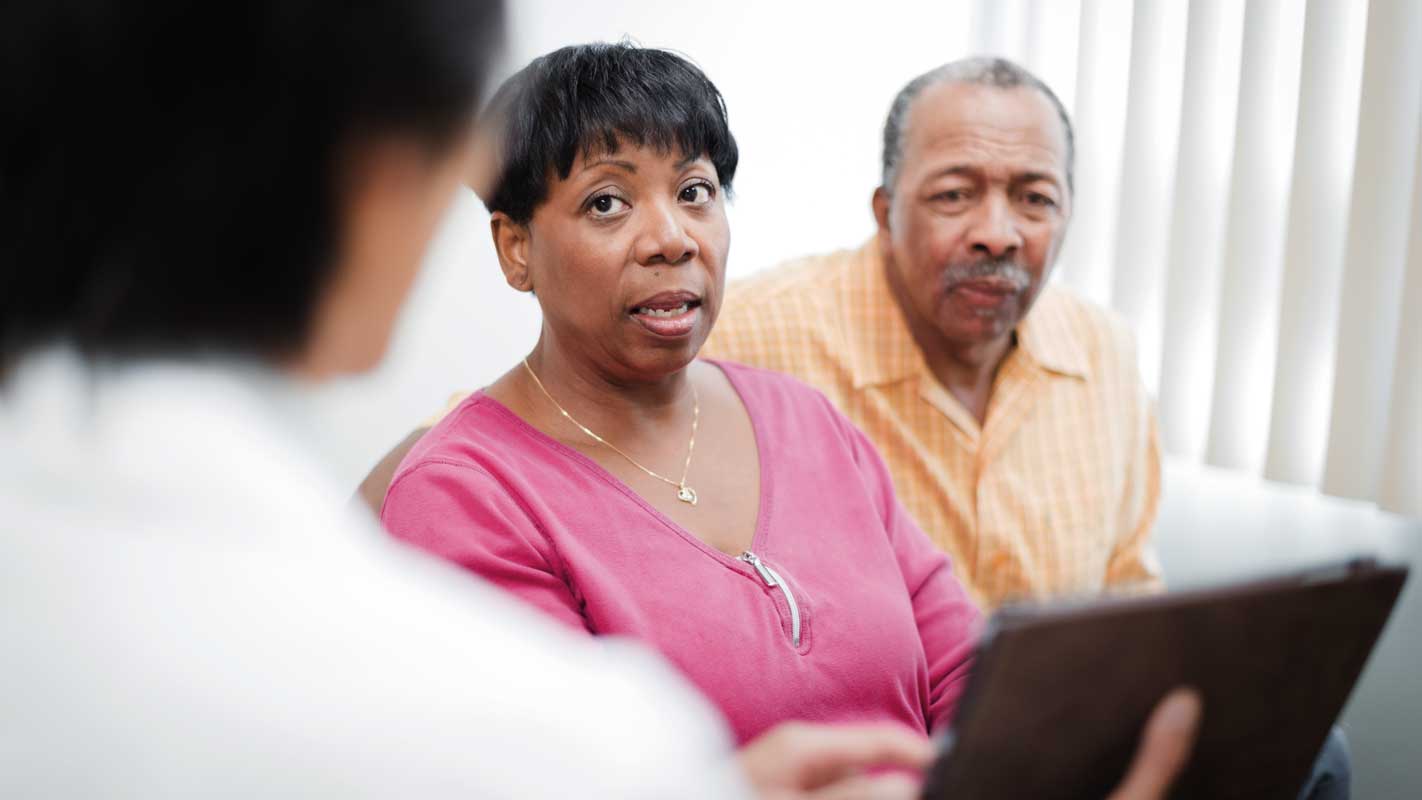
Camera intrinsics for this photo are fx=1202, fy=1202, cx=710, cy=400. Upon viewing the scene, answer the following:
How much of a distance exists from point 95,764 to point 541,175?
96 cm

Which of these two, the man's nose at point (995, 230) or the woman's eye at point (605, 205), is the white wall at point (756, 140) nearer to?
the man's nose at point (995, 230)

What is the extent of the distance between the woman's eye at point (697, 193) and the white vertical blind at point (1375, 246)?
1277 mm

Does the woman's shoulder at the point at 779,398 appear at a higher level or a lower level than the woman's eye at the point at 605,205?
lower

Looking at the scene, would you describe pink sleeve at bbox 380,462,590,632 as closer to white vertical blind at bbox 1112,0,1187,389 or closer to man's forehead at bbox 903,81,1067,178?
man's forehead at bbox 903,81,1067,178

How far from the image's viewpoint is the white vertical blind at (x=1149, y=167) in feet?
7.80

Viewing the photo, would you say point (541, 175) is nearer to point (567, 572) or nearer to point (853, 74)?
point (567, 572)

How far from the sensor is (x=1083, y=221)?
2566 mm

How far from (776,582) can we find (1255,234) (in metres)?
1.41

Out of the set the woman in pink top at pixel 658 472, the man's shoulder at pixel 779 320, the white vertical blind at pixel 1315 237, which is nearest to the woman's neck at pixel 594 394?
the woman in pink top at pixel 658 472

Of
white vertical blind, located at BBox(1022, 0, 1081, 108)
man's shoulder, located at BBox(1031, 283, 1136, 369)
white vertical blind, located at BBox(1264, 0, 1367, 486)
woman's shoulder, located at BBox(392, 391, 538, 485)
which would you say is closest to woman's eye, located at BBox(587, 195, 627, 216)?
woman's shoulder, located at BBox(392, 391, 538, 485)

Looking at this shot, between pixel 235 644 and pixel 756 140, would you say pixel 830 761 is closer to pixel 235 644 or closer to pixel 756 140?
pixel 235 644

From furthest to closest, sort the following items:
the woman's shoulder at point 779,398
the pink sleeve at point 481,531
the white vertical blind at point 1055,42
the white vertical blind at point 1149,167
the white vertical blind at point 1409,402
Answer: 1. the white vertical blind at point 1055,42
2. the white vertical blind at point 1149,167
3. the white vertical blind at point 1409,402
4. the woman's shoulder at point 779,398
5. the pink sleeve at point 481,531

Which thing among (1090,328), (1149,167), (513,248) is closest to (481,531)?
(513,248)

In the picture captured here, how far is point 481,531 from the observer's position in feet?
3.92
